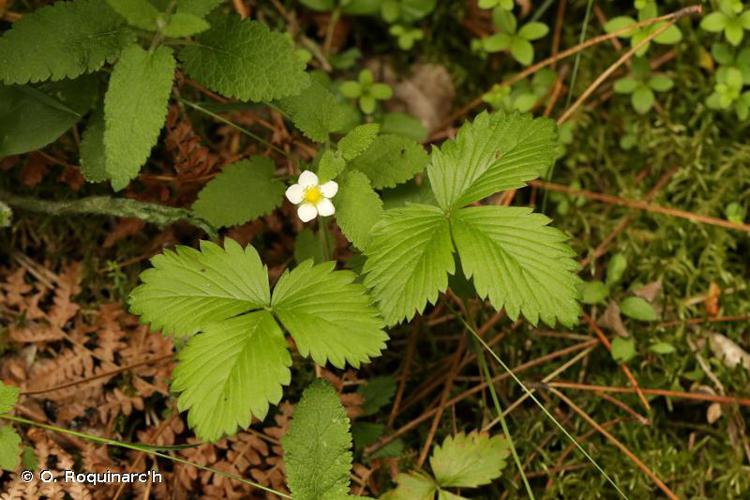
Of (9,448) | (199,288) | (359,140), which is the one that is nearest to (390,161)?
(359,140)

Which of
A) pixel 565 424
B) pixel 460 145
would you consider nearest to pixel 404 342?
pixel 565 424

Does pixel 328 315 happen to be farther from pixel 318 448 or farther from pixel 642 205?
pixel 642 205

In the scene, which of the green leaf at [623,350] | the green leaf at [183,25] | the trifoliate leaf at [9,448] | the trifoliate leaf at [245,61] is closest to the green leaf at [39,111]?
the trifoliate leaf at [245,61]

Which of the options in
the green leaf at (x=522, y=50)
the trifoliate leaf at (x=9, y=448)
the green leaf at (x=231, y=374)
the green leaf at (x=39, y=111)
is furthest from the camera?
the green leaf at (x=522, y=50)

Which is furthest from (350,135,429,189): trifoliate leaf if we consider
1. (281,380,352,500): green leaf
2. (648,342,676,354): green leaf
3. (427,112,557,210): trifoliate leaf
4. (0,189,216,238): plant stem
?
(648,342,676,354): green leaf

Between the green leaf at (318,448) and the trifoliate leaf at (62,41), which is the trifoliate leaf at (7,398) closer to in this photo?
the green leaf at (318,448)
